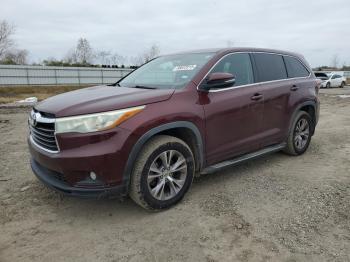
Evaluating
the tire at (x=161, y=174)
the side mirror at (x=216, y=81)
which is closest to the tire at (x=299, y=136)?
the side mirror at (x=216, y=81)

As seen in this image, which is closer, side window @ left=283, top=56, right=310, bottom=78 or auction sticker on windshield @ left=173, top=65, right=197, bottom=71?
auction sticker on windshield @ left=173, top=65, right=197, bottom=71

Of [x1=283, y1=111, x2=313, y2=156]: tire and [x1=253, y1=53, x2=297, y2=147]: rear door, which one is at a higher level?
[x1=253, y1=53, x2=297, y2=147]: rear door

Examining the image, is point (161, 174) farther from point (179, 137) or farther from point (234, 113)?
point (234, 113)

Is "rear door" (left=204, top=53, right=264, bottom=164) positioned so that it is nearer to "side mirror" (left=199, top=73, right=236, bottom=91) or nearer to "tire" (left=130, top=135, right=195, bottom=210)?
"side mirror" (left=199, top=73, right=236, bottom=91)

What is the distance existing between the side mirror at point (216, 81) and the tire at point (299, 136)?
1.97 meters

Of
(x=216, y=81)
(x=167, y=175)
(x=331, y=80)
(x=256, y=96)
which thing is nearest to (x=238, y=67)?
(x=256, y=96)

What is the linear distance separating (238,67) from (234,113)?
0.75m

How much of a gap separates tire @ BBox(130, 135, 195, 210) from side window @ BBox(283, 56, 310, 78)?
8.88 ft

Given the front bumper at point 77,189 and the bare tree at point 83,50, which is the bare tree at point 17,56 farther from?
the front bumper at point 77,189

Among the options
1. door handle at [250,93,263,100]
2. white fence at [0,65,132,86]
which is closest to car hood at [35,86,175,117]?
door handle at [250,93,263,100]

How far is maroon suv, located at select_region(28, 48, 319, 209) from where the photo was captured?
10.3ft

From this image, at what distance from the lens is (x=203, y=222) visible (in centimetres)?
338

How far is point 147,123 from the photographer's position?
333 cm

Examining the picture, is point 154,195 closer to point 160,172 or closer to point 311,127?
point 160,172
